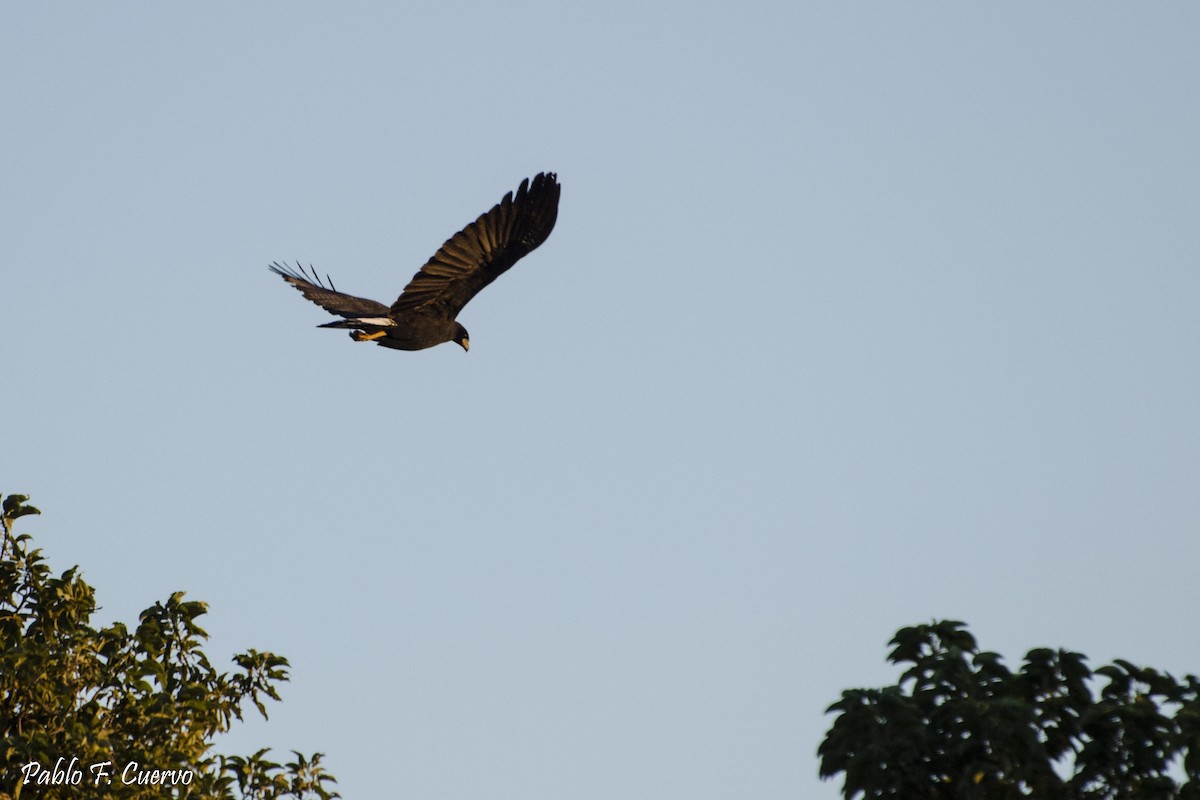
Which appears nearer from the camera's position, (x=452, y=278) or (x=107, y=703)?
(x=107, y=703)

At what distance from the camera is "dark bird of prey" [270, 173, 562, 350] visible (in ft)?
49.3

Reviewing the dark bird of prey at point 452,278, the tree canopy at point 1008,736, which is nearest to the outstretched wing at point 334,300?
the dark bird of prey at point 452,278

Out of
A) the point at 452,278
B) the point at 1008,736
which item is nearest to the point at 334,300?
the point at 452,278

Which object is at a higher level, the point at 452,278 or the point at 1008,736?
the point at 452,278

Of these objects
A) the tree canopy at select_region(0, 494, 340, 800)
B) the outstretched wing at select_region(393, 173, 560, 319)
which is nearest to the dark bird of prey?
the outstretched wing at select_region(393, 173, 560, 319)

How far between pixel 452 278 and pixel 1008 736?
9.65 meters

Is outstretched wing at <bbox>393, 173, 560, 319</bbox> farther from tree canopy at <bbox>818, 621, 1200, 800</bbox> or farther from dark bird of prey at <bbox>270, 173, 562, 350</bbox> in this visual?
tree canopy at <bbox>818, 621, 1200, 800</bbox>

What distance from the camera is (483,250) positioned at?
1541 centimetres

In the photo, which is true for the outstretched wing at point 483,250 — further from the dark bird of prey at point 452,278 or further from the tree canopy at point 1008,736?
the tree canopy at point 1008,736

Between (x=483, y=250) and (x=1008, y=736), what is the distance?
9.26 meters

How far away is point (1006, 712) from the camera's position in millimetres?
7293

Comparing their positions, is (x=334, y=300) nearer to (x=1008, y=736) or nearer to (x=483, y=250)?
(x=483, y=250)

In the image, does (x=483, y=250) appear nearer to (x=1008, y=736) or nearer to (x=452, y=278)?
(x=452, y=278)

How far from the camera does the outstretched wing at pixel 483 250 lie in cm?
1502
